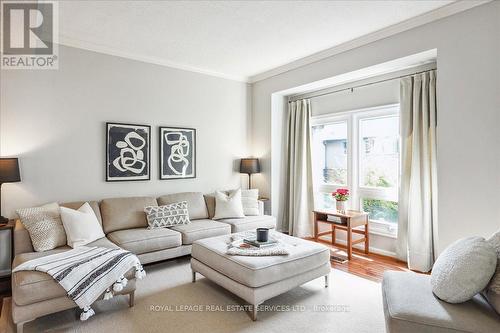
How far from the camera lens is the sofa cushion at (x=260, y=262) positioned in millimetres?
2422

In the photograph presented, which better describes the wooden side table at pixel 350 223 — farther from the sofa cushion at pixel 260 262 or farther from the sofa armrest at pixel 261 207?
the sofa cushion at pixel 260 262

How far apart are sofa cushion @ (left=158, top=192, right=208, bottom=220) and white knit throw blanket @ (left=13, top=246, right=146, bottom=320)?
1.62 m

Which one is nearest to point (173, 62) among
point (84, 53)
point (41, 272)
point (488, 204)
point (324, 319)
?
point (84, 53)

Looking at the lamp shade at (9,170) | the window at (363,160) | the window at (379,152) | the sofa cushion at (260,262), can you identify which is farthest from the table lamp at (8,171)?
the window at (379,152)

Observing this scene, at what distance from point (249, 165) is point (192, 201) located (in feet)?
4.08

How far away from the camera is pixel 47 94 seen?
3590 millimetres

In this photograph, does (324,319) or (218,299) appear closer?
(324,319)

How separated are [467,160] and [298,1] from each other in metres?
2.24

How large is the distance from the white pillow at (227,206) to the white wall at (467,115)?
254cm

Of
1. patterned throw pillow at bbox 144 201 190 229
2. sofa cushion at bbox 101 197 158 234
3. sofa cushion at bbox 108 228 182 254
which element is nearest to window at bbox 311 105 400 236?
patterned throw pillow at bbox 144 201 190 229

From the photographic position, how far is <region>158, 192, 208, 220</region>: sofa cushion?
4252 mm

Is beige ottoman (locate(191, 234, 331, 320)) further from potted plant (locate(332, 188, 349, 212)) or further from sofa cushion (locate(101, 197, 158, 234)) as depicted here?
potted plant (locate(332, 188, 349, 212))

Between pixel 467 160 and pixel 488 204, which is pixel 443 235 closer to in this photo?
pixel 488 204

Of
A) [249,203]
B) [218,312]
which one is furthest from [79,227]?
[249,203]
